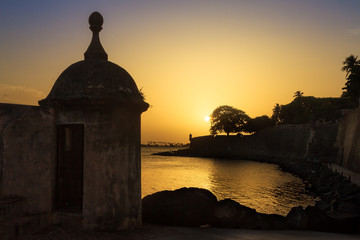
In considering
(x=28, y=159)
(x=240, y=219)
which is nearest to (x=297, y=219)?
(x=240, y=219)

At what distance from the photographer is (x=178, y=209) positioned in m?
7.24

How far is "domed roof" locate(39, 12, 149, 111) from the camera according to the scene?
576 cm

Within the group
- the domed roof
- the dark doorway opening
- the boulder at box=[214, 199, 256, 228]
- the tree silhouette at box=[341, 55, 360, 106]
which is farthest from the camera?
the tree silhouette at box=[341, 55, 360, 106]

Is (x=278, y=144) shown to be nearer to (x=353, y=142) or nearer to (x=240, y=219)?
(x=353, y=142)

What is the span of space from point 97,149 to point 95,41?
7.83 feet

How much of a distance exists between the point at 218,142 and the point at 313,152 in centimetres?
3378

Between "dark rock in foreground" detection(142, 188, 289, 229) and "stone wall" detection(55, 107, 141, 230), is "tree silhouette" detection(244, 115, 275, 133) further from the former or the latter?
"stone wall" detection(55, 107, 141, 230)

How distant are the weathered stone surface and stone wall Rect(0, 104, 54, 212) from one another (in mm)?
2385

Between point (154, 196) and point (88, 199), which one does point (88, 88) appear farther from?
point (154, 196)

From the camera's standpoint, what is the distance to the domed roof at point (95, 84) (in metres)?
5.76

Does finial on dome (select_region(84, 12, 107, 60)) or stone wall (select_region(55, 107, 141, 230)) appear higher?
finial on dome (select_region(84, 12, 107, 60))

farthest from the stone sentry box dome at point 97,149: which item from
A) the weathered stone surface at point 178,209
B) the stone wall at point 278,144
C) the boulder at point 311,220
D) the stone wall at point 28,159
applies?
the stone wall at point 278,144

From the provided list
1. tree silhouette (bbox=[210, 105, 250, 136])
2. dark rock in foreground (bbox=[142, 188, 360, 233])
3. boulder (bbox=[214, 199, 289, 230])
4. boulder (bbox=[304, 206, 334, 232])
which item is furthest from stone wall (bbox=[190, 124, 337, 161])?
dark rock in foreground (bbox=[142, 188, 360, 233])

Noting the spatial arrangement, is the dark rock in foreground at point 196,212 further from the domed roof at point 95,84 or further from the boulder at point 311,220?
the domed roof at point 95,84
